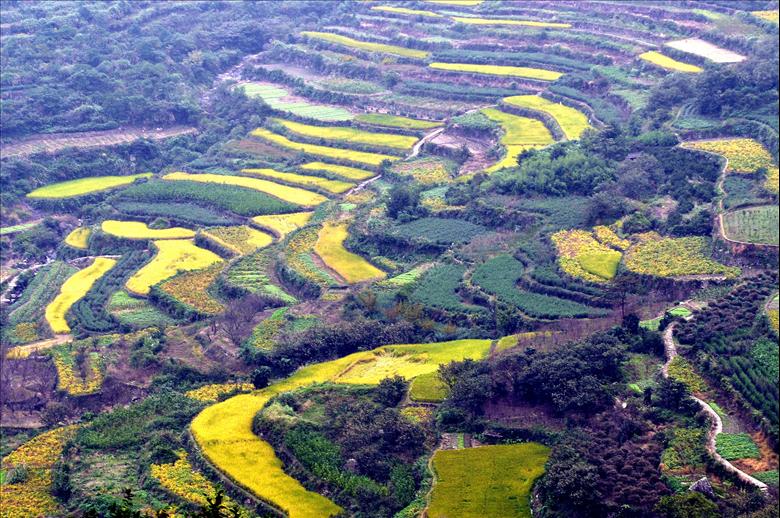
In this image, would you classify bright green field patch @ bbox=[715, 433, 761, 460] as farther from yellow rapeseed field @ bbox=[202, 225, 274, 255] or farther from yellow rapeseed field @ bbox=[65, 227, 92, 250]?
yellow rapeseed field @ bbox=[65, 227, 92, 250]

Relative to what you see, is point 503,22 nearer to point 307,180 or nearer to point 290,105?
point 290,105

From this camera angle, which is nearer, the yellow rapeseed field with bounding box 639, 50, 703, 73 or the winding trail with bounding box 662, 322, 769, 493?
the winding trail with bounding box 662, 322, 769, 493

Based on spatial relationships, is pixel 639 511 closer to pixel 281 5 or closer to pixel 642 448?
pixel 642 448

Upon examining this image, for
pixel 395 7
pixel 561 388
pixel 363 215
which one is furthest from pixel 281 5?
pixel 561 388

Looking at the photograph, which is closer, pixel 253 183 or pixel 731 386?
pixel 731 386

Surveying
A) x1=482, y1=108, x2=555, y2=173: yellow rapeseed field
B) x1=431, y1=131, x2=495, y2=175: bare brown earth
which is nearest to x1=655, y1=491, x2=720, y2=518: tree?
x1=482, y1=108, x2=555, y2=173: yellow rapeseed field

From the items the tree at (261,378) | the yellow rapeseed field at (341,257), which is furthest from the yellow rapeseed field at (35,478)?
the yellow rapeseed field at (341,257)

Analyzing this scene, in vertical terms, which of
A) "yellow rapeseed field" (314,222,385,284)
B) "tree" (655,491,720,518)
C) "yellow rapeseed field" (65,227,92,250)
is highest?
"tree" (655,491,720,518)

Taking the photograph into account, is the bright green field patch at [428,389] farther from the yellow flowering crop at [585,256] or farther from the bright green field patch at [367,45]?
the bright green field patch at [367,45]
